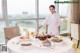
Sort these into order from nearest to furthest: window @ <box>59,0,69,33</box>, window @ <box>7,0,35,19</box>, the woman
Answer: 1. the woman
2. window @ <box>7,0,35,19</box>
3. window @ <box>59,0,69,33</box>

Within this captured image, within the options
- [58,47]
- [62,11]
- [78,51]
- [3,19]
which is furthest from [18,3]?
[58,47]

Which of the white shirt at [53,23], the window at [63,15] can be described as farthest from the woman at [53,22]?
the window at [63,15]

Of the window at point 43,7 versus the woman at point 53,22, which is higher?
the window at point 43,7

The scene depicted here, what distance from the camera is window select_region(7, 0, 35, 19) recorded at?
5875mm

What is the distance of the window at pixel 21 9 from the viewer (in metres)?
5.88

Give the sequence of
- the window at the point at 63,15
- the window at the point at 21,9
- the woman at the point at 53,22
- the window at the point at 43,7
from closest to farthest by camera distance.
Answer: the woman at the point at 53,22 → the window at the point at 21,9 → the window at the point at 43,7 → the window at the point at 63,15

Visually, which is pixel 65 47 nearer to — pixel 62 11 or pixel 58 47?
pixel 58 47

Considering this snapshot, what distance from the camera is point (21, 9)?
236 inches

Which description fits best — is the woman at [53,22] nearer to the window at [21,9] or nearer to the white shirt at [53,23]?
the white shirt at [53,23]

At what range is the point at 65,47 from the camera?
2895mm

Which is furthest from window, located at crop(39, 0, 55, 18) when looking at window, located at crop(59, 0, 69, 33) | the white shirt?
the white shirt

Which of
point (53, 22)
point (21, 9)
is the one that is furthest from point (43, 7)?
point (53, 22)

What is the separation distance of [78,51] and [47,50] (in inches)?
85.4

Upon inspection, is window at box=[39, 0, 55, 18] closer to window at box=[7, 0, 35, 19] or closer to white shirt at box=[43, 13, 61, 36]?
window at box=[7, 0, 35, 19]
